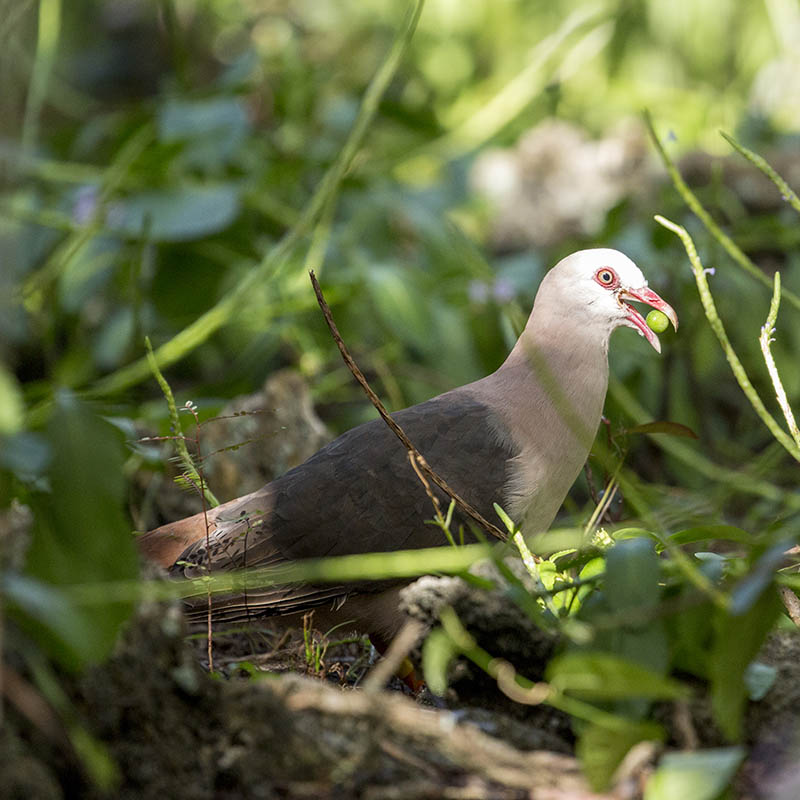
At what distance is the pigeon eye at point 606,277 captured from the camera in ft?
7.52

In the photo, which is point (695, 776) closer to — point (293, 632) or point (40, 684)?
point (40, 684)

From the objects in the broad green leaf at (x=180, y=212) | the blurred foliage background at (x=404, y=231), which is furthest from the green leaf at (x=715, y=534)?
the broad green leaf at (x=180, y=212)

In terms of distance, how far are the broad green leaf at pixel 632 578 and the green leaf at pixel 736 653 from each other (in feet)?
0.41

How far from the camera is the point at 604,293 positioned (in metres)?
2.29

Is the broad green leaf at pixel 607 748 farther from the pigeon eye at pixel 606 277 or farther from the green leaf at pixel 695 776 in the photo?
the pigeon eye at pixel 606 277

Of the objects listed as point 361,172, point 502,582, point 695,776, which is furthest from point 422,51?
point 695,776

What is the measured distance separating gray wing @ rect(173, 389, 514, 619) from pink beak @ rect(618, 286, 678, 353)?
38cm

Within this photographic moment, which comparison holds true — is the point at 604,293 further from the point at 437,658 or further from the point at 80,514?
the point at 80,514

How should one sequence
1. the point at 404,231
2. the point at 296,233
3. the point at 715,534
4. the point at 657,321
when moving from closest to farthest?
the point at 715,534 < the point at 657,321 < the point at 296,233 < the point at 404,231

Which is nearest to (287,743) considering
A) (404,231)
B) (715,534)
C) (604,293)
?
(715,534)

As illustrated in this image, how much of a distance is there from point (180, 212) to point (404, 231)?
61.6 inches

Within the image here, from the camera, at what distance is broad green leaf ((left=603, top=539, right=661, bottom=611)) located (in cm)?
126

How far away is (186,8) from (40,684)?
659 cm

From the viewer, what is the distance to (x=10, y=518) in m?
1.22
